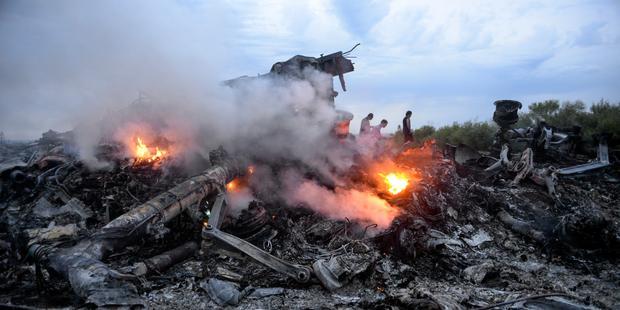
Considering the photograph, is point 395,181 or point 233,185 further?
point 233,185

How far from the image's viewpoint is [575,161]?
39.3 feet

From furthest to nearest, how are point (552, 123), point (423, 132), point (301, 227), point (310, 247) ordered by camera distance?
point (423, 132)
point (552, 123)
point (301, 227)
point (310, 247)

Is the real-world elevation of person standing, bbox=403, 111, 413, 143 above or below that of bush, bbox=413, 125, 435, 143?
above

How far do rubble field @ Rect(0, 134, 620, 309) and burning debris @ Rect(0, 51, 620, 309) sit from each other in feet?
0.09

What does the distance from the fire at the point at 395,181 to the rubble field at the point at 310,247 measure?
295mm

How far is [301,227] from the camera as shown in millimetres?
7023

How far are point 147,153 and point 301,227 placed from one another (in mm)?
4785

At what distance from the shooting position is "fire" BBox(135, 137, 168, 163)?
29.1ft

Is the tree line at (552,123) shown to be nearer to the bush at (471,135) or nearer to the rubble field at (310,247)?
the bush at (471,135)

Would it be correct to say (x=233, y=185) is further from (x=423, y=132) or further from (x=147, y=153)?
(x=423, y=132)

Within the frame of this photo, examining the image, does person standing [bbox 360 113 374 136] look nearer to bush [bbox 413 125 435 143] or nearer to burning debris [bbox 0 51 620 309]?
burning debris [bbox 0 51 620 309]

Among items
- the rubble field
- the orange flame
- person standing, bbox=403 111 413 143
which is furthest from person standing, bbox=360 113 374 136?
the orange flame

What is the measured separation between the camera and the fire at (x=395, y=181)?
7.56 meters

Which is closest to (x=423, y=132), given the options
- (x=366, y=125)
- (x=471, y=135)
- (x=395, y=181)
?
(x=471, y=135)
